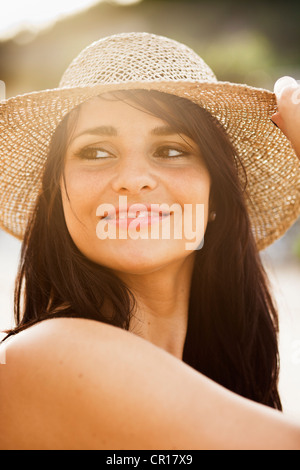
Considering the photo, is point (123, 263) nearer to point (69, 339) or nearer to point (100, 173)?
point (100, 173)

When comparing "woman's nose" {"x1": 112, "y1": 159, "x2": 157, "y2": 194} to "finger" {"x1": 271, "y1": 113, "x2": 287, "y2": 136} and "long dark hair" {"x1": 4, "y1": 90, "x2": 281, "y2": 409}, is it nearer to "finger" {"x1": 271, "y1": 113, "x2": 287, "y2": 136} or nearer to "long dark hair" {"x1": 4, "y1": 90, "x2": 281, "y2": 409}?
"long dark hair" {"x1": 4, "y1": 90, "x2": 281, "y2": 409}

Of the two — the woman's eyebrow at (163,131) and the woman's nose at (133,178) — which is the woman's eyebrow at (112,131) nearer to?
the woman's eyebrow at (163,131)

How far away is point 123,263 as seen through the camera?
192cm

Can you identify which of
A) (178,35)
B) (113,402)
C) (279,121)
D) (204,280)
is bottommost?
(113,402)

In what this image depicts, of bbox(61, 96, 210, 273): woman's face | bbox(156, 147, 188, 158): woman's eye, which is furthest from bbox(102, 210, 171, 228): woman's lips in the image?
bbox(156, 147, 188, 158): woman's eye

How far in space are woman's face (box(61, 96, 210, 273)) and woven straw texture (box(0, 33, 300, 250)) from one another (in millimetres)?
122

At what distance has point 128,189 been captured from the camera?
189 cm

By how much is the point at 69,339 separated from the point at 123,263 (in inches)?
18.3

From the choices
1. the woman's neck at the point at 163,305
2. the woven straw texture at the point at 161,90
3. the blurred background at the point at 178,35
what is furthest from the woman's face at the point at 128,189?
the blurred background at the point at 178,35

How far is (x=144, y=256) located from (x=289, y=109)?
0.75 metres

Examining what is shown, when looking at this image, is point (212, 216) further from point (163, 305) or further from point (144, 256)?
point (144, 256)

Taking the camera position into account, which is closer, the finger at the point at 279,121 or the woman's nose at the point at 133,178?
the woman's nose at the point at 133,178

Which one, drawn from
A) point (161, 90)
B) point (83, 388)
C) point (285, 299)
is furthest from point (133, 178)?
point (285, 299)

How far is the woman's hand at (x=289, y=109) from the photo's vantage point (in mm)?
1979
